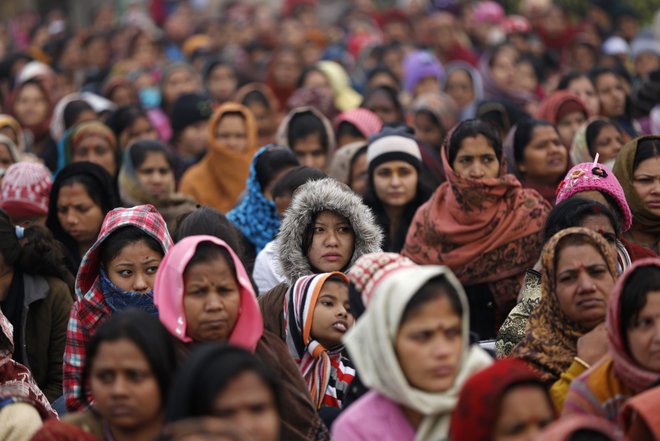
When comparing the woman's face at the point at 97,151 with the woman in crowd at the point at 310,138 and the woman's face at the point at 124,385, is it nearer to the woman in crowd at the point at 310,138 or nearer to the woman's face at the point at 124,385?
the woman in crowd at the point at 310,138

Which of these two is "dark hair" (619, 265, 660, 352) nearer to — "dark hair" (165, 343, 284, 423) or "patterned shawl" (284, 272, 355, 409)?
"dark hair" (165, 343, 284, 423)

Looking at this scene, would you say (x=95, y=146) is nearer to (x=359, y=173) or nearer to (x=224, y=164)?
(x=224, y=164)

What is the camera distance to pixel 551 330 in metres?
5.56

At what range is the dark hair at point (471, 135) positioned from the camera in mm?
7527

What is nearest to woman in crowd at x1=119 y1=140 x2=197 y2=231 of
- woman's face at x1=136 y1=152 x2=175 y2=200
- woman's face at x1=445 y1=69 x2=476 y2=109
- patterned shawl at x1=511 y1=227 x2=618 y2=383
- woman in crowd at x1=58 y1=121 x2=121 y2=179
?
woman's face at x1=136 y1=152 x2=175 y2=200

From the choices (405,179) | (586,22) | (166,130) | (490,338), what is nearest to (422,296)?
(490,338)

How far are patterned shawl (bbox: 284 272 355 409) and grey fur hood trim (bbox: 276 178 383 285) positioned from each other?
1.57 feet

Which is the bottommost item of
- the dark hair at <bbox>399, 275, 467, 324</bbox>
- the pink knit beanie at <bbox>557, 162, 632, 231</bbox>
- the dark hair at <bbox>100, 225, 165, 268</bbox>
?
the dark hair at <bbox>399, 275, 467, 324</bbox>

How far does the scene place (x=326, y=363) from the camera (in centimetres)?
614

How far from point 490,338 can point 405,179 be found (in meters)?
1.70

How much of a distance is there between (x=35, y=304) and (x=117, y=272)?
913 millimetres

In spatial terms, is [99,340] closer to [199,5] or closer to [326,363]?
[326,363]

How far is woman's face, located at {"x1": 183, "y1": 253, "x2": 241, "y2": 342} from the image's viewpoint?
5207mm

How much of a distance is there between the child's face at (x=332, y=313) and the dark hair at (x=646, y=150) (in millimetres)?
2046
